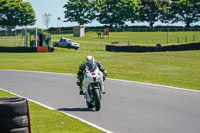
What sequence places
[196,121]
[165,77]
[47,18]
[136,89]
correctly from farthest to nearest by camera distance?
1. [47,18]
2. [165,77]
3. [136,89]
4. [196,121]

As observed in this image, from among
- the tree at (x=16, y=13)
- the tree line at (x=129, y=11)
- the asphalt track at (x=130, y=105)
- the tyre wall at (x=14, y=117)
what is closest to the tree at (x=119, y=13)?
the tree line at (x=129, y=11)

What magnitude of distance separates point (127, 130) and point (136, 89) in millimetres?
8203

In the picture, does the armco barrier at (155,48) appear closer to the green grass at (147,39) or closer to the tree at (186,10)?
the green grass at (147,39)

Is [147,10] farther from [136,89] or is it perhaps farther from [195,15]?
[136,89]

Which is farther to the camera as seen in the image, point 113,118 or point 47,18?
point 47,18

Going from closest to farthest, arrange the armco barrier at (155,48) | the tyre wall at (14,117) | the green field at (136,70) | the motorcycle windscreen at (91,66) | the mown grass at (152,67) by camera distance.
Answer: the tyre wall at (14,117)
the green field at (136,70)
the motorcycle windscreen at (91,66)
the mown grass at (152,67)
the armco barrier at (155,48)

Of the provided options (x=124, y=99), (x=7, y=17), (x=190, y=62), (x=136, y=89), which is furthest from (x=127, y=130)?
(x=7, y=17)

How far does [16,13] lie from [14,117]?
347 ft

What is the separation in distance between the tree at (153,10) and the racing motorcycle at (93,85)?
100353 mm

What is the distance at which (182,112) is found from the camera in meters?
11.5

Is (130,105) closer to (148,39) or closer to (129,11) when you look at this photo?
(148,39)

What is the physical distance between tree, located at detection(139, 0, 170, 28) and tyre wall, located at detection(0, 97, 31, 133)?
105210 millimetres

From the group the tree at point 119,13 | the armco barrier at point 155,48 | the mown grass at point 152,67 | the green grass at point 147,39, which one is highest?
the tree at point 119,13

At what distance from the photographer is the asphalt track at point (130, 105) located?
9680 mm
